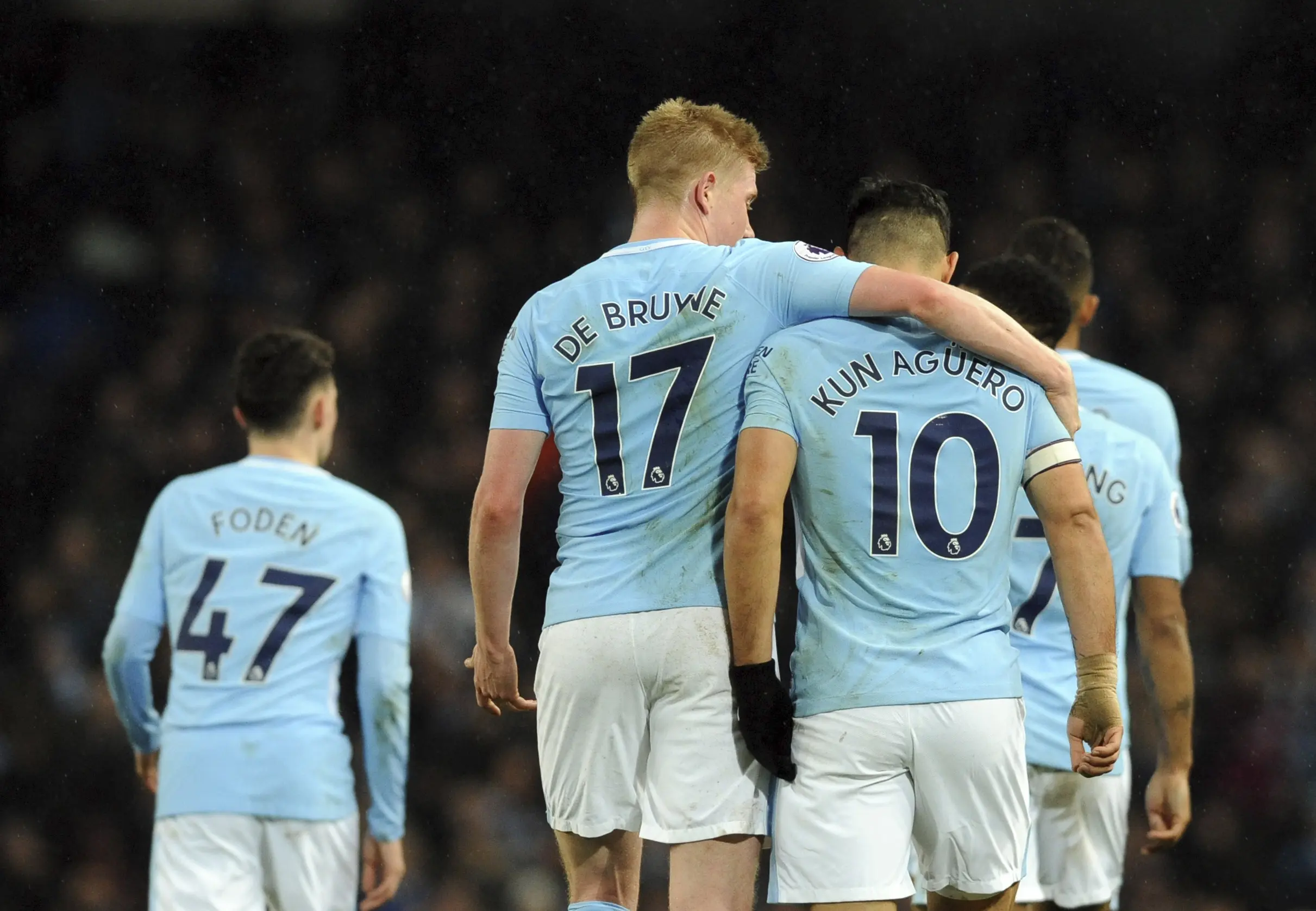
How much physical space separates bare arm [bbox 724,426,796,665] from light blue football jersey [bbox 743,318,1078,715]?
5cm

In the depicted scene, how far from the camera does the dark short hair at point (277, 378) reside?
4566 mm

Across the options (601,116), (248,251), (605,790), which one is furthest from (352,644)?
(605,790)

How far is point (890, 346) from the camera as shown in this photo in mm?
2896

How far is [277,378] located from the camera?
4578 millimetres

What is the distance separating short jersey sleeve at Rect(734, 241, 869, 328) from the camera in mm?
2932

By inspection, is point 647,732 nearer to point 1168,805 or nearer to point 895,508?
point 895,508

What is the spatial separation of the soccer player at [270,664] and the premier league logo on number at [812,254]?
1913 mm

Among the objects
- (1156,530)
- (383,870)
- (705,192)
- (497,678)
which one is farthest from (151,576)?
(1156,530)

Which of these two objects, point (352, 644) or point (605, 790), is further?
point (352, 644)

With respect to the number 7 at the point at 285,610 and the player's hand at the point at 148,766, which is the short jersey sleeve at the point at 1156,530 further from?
the player's hand at the point at 148,766

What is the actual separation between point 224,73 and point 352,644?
→ 4063mm


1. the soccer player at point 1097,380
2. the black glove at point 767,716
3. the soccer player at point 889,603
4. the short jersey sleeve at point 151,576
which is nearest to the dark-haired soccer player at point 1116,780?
the soccer player at point 1097,380

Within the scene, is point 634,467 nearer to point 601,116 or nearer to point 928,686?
point 928,686

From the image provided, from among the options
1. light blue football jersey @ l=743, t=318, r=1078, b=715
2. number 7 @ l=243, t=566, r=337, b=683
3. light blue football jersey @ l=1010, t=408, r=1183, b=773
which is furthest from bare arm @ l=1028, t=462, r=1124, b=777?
number 7 @ l=243, t=566, r=337, b=683
